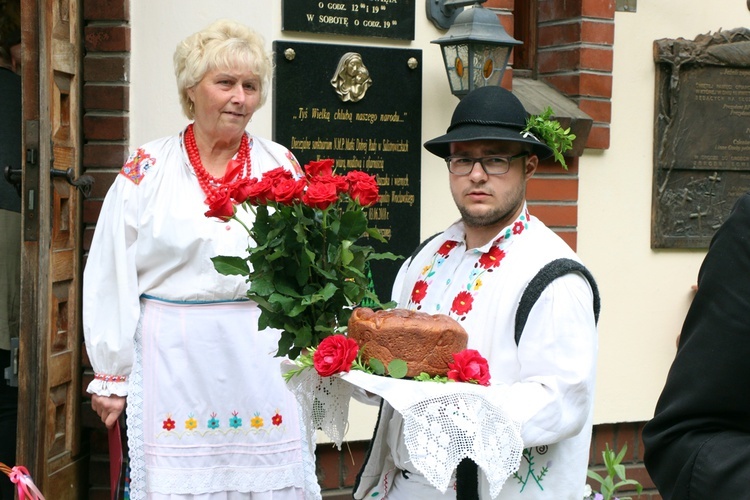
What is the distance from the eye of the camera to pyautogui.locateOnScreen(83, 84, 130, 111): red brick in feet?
Result: 14.6

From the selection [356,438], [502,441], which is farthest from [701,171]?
[502,441]

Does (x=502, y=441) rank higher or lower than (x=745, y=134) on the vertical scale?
lower

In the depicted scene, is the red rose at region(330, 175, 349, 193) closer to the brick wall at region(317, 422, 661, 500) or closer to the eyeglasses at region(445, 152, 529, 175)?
the eyeglasses at region(445, 152, 529, 175)

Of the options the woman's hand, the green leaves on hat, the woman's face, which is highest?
the woman's face

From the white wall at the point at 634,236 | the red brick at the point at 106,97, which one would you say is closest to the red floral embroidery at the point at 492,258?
the red brick at the point at 106,97

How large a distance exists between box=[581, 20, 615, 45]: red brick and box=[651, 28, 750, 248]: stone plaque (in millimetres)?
282

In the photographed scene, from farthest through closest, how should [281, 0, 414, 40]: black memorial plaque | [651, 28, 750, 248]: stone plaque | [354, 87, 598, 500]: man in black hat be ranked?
[651, 28, 750, 248]: stone plaque
[281, 0, 414, 40]: black memorial plaque
[354, 87, 598, 500]: man in black hat

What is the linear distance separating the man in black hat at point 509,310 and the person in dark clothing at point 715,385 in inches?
35.1

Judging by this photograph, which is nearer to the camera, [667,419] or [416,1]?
[667,419]

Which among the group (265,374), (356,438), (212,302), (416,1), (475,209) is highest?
(416,1)

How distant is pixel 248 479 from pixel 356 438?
3.48 feet

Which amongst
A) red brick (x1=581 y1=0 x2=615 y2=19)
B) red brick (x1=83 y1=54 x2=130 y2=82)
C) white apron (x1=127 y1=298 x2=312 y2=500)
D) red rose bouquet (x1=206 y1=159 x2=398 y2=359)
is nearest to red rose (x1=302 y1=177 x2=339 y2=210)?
red rose bouquet (x1=206 y1=159 x2=398 y2=359)

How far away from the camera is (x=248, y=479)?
150 inches

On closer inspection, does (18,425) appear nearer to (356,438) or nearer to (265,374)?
(265,374)
